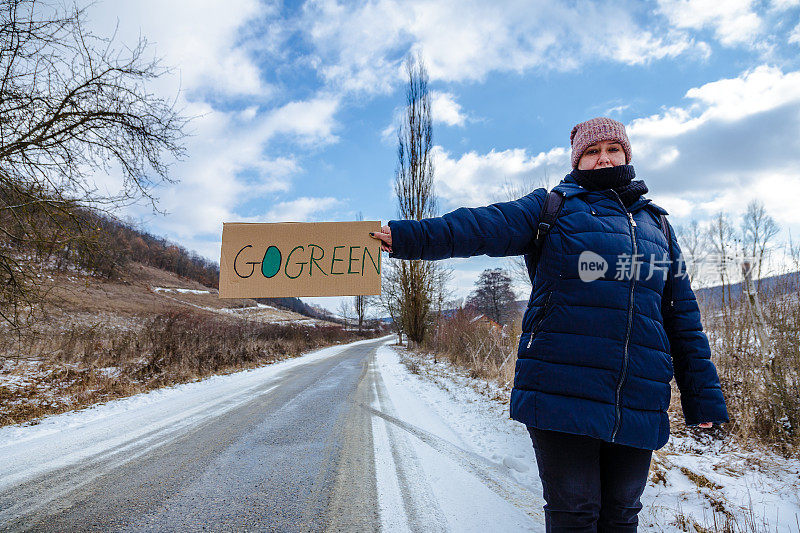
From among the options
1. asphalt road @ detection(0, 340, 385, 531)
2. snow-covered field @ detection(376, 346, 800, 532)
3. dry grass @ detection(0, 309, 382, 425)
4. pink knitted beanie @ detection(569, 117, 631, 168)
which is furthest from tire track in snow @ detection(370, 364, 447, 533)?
dry grass @ detection(0, 309, 382, 425)

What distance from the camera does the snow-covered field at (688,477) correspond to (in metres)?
2.56

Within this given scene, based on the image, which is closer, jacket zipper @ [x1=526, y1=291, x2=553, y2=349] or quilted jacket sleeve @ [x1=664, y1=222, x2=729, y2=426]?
jacket zipper @ [x1=526, y1=291, x2=553, y2=349]

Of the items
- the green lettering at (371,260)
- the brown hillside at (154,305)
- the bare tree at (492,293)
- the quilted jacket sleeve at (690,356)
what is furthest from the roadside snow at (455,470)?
the bare tree at (492,293)

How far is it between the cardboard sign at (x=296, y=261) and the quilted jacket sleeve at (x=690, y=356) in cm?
131

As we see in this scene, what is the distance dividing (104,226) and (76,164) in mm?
1073

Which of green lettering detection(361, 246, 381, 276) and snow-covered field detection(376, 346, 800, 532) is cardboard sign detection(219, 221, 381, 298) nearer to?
green lettering detection(361, 246, 381, 276)

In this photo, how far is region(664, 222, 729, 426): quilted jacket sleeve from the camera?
4.96 feet

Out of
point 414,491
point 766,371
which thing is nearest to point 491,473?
point 414,491

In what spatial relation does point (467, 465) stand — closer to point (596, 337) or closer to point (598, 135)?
point (596, 337)

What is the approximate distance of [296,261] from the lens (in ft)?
6.64

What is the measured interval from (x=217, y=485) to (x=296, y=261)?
2240 mm

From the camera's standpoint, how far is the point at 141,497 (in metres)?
2.81

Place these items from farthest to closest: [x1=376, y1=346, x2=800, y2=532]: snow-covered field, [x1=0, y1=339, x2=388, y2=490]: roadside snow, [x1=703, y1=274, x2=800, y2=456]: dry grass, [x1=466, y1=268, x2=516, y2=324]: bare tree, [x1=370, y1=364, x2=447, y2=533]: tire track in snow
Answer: [x1=466, y1=268, x2=516, y2=324]: bare tree, [x1=703, y1=274, x2=800, y2=456]: dry grass, [x1=0, y1=339, x2=388, y2=490]: roadside snow, [x1=376, y1=346, x2=800, y2=532]: snow-covered field, [x1=370, y1=364, x2=447, y2=533]: tire track in snow

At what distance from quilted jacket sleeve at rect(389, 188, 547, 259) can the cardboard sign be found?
417 mm
